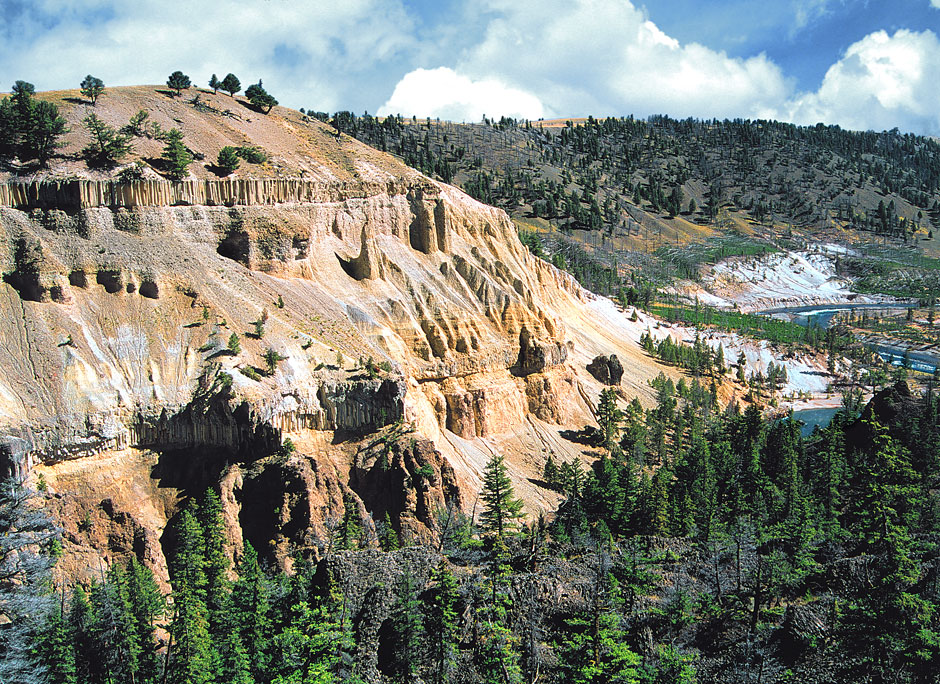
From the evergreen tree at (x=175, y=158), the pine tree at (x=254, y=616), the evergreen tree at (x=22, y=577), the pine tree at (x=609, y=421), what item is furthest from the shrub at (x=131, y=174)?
the pine tree at (x=609, y=421)

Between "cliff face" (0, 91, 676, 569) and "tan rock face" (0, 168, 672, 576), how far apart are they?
14 cm

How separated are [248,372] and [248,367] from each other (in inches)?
26.6

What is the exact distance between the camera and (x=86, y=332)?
2009 inches

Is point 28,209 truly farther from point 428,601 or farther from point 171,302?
point 428,601

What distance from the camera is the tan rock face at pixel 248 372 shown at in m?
47.9

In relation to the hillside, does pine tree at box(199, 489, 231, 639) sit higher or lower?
lower

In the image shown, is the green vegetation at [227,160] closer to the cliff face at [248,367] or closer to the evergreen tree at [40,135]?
the cliff face at [248,367]

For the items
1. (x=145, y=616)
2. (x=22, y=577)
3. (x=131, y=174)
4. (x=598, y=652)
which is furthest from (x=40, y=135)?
(x=598, y=652)

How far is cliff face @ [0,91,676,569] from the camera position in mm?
47750

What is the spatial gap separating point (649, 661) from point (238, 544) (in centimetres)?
2749

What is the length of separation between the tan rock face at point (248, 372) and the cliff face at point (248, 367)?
5.3 inches

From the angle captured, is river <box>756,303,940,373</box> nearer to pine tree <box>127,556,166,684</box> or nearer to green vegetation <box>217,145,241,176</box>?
green vegetation <box>217,145,241,176</box>

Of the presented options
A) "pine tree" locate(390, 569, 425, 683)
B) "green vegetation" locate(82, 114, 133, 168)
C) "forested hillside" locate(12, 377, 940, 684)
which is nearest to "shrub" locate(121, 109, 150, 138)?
"green vegetation" locate(82, 114, 133, 168)

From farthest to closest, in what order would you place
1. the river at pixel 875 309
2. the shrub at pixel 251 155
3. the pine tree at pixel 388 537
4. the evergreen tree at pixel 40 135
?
the river at pixel 875 309 → the shrub at pixel 251 155 → the evergreen tree at pixel 40 135 → the pine tree at pixel 388 537
